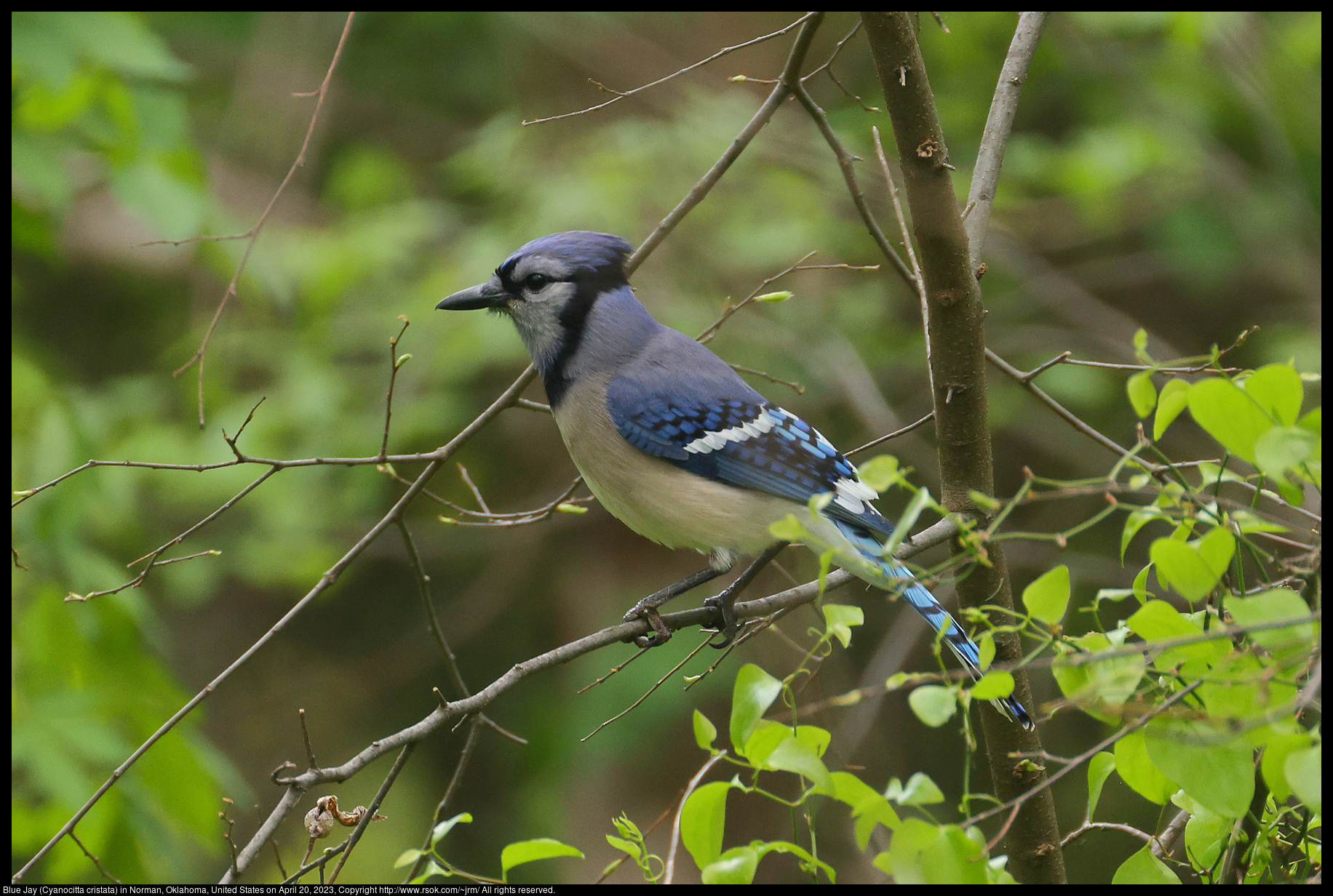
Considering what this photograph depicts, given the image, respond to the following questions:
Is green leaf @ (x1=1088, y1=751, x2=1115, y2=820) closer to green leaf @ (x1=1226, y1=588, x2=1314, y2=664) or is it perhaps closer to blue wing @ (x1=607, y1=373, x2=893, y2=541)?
green leaf @ (x1=1226, y1=588, x2=1314, y2=664)

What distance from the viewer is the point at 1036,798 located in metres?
1.92

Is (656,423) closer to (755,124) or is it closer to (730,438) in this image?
(730,438)

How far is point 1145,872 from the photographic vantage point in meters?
1.33

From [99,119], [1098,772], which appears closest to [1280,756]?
[1098,772]

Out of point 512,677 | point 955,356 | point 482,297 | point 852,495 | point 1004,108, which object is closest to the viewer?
point 512,677

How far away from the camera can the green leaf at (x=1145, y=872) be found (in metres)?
1.32

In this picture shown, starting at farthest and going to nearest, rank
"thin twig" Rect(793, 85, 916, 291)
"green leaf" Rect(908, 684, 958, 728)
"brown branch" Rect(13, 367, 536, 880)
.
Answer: "thin twig" Rect(793, 85, 916, 291)
"brown branch" Rect(13, 367, 536, 880)
"green leaf" Rect(908, 684, 958, 728)

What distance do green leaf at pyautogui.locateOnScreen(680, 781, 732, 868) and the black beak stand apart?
1.92 meters

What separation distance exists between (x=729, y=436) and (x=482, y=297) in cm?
82

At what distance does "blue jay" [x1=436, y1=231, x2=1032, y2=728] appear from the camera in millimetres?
2719

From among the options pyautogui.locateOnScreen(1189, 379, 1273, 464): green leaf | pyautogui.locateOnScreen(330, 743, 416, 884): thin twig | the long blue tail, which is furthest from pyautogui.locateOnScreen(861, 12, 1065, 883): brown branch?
pyautogui.locateOnScreen(330, 743, 416, 884): thin twig
